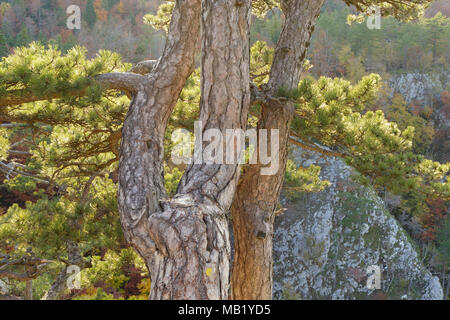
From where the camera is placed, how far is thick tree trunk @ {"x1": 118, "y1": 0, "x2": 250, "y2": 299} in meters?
1.26

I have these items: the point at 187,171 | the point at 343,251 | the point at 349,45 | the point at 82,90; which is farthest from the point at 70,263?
the point at 349,45

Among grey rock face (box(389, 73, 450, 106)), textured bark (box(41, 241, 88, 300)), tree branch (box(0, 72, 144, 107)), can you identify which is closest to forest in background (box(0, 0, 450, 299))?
grey rock face (box(389, 73, 450, 106))

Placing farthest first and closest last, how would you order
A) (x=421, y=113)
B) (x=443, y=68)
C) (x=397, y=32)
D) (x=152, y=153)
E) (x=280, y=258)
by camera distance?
(x=397, y=32)
(x=443, y=68)
(x=421, y=113)
(x=280, y=258)
(x=152, y=153)

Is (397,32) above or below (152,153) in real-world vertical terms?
above

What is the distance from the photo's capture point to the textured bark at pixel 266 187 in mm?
2453

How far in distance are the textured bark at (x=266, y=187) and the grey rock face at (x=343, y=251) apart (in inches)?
283

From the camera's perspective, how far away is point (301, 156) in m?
12.0

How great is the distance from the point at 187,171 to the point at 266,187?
0.88 meters

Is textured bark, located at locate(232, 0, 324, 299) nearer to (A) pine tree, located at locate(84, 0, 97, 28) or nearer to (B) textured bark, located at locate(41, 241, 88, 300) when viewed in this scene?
(B) textured bark, located at locate(41, 241, 88, 300)

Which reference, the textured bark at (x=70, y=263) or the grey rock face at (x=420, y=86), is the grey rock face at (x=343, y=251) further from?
the grey rock face at (x=420, y=86)
